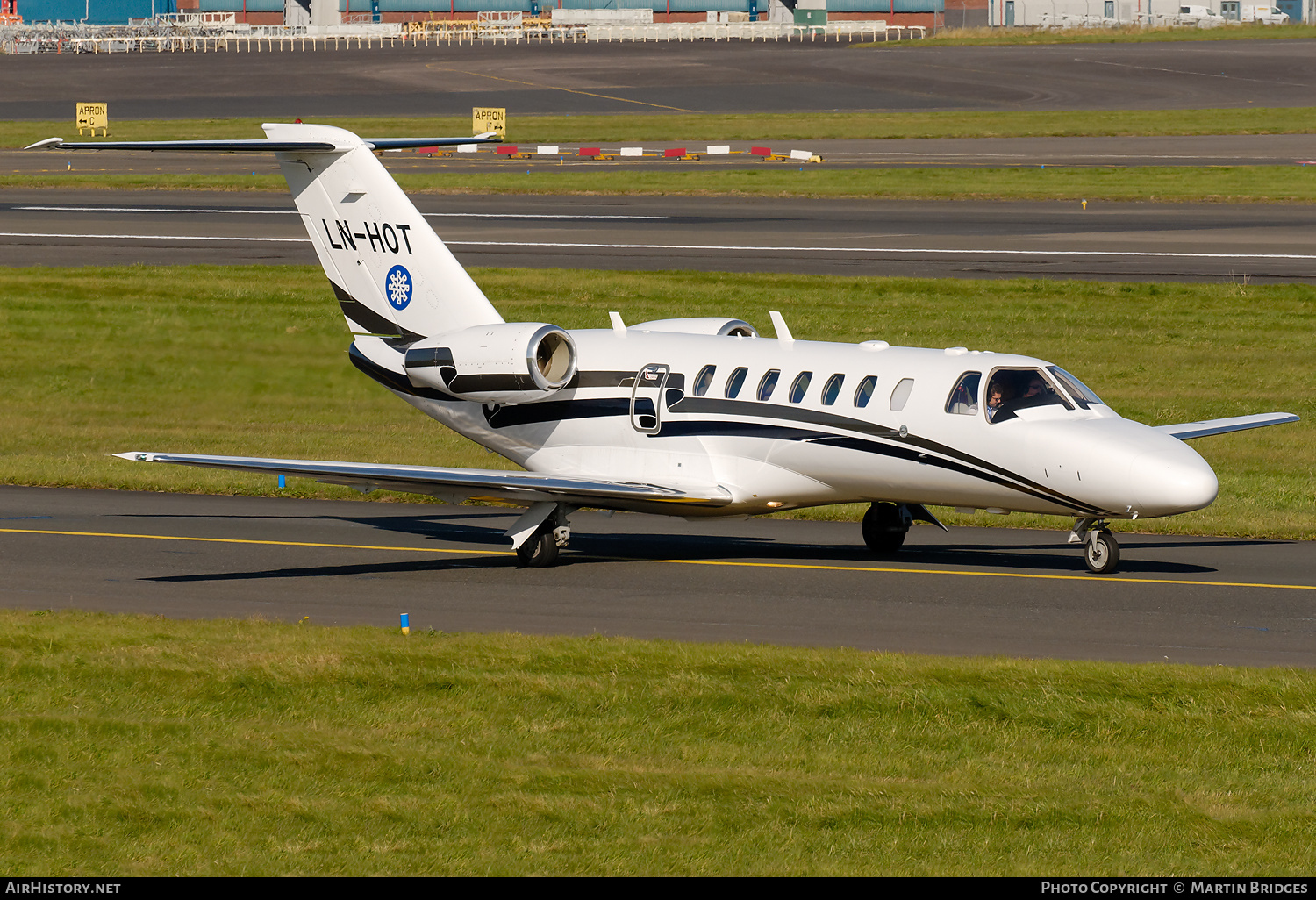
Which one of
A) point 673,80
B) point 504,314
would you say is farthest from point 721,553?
point 673,80

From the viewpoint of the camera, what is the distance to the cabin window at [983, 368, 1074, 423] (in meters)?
20.7

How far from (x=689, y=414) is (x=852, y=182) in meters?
41.0

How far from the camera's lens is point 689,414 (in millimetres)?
22750

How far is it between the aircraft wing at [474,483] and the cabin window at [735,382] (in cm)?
127

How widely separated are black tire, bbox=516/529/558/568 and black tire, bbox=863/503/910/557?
4.39m

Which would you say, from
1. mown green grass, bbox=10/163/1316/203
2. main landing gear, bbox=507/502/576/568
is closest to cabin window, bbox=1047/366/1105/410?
main landing gear, bbox=507/502/576/568

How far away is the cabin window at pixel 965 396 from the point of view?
20.9 meters

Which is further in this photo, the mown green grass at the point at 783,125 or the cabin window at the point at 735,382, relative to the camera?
the mown green grass at the point at 783,125

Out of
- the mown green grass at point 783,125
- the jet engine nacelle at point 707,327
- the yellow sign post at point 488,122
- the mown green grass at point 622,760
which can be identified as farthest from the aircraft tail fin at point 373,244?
the yellow sign post at point 488,122

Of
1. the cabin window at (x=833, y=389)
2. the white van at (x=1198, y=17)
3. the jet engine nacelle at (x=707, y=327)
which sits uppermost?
the white van at (x=1198, y=17)

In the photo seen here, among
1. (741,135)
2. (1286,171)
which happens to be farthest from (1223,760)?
(741,135)

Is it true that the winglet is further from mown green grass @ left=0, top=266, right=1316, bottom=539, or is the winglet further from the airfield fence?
the airfield fence

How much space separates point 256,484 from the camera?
2992 centimetres

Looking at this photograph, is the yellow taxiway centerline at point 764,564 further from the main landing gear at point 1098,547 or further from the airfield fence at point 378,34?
the airfield fence at point 378,34
